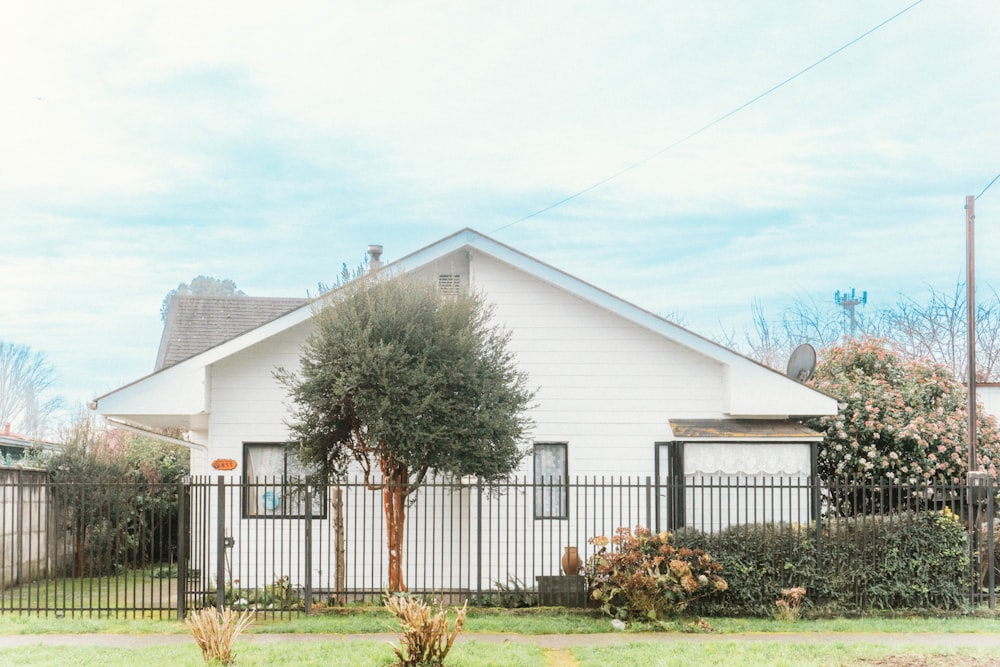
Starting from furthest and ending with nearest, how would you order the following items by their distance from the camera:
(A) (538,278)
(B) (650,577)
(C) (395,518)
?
(A) (538,278) < (C) (395,518) < (B) (650,577)

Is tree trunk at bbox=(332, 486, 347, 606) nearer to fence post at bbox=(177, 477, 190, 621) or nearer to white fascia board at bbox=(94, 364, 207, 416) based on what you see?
fence post at bbox=(177, 477, 190, 621)

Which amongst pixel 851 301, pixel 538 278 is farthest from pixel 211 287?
pixel 538 278

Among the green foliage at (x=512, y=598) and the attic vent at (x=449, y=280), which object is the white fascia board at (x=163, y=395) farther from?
the green foliage at (x=512, y=598)

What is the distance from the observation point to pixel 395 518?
1484 cm

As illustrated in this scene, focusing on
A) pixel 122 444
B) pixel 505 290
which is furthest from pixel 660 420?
pixel 122 444

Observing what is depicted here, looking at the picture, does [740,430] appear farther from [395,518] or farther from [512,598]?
[395,518]

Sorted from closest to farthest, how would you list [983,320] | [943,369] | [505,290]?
[505,290]
[943,369]
[983,320]

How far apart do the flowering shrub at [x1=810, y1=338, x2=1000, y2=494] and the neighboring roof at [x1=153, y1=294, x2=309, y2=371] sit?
1241cm

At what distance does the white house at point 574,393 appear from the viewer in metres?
15.6

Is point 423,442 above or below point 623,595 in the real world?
above

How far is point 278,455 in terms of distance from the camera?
1609 cm

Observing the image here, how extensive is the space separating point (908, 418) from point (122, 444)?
16203mm

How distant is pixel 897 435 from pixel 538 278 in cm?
680

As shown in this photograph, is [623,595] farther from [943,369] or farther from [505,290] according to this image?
[943,369]
